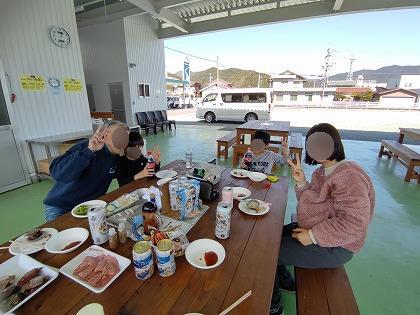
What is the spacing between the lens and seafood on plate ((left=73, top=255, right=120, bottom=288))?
87 centimetres

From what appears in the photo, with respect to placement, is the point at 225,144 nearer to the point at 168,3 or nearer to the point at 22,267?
the point at 22,267

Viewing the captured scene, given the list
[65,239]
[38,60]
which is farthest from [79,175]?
[38,60]

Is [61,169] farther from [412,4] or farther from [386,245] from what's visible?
[412,4]

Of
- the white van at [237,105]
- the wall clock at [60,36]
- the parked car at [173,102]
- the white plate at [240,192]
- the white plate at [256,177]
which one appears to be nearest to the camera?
the white plate at [240,192]

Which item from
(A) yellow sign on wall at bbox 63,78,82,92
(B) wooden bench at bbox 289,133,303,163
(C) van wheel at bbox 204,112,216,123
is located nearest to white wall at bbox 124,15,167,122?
(C) van wheel at bbox 204,112,216,123

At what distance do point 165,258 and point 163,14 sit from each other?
24.6 ft

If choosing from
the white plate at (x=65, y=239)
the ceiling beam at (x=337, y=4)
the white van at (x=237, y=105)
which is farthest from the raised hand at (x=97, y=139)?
the white van at (x=237, y=105)

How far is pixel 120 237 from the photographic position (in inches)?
42.6

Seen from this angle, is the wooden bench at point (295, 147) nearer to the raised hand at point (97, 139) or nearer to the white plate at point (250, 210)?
the white plate at point (250, 210)

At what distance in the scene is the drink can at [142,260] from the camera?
32.9 inches

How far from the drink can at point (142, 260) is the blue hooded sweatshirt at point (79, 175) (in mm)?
882

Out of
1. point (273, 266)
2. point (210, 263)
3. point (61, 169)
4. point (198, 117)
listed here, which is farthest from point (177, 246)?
point (198, 117)

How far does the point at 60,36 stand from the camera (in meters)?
4.14

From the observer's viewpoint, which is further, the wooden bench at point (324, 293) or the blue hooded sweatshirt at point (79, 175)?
the blue hooded sweatshirt at point (79, 175)
